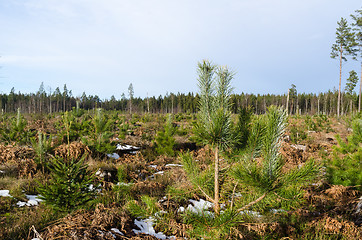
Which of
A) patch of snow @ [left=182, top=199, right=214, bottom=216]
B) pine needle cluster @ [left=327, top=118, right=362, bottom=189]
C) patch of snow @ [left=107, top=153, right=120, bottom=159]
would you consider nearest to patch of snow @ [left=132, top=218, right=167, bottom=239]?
patch of snow @ [left=182, top=199, right=214, bottom=216]

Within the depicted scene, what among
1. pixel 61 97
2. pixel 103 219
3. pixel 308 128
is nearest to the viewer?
pixel 103 219

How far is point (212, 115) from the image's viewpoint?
204 cm

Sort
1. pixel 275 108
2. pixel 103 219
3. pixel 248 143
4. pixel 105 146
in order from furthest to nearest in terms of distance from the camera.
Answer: pixel 105 146 < pixel 103 219 < pixel 248 143 < pixel 275 108

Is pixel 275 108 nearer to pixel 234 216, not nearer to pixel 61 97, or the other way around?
pixel 234 216

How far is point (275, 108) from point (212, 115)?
578mm

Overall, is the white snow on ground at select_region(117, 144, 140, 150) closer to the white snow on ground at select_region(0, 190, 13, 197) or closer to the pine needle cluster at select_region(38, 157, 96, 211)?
the white snow on ground at select_region(0, 190, 13, 197)

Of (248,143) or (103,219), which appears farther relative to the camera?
(103,219)

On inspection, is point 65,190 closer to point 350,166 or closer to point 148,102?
point 350,166

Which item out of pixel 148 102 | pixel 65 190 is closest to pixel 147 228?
pixel 65 190

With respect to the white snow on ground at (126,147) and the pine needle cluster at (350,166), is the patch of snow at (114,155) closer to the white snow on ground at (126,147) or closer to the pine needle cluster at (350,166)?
the white snow on ground at (126,147)

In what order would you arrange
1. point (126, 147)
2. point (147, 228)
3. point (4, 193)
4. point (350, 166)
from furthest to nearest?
point (126, 147) < point (350, 166) < point (4, 193) < point (147, 228)

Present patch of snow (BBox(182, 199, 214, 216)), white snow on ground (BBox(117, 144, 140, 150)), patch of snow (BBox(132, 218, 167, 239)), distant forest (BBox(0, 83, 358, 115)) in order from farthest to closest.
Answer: distant forest (BBox(0, 83, 358, 115)) → white snow on ground (BBox(117, 144, 140, 150)) → patch of snow (BBox(132, 218, 167, 239)) → patch of snow (BBox(182, 199, 214, 216))

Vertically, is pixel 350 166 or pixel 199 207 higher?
pixel 350 166

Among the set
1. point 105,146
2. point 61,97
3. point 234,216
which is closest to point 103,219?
point 234,216
